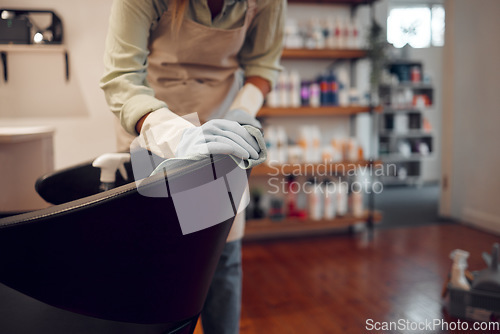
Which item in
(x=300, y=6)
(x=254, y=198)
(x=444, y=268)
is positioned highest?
(x=300, y=6)

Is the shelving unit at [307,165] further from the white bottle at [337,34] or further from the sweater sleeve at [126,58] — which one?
the sweater sleeve at [126,58]

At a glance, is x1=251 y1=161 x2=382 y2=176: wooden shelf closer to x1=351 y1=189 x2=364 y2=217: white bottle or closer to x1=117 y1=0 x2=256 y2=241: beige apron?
x1=351 y1=189 x2=364 y2=217: white bottle

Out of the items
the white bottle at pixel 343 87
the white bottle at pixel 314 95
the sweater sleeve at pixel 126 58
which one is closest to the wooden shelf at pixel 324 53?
the white bottle at pixel 343 87

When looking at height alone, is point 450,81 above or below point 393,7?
below

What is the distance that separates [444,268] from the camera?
2.28 metres

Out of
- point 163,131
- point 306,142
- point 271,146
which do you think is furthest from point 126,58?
point 306,142

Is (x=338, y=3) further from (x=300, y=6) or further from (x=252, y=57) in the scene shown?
(x=252, y=57)

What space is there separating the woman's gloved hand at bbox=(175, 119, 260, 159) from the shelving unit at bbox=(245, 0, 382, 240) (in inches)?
79.9

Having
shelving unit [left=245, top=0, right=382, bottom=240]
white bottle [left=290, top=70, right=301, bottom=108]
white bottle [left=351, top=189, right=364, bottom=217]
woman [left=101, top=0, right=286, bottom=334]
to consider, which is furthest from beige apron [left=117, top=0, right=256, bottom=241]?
white bottle [left=351, top=189, right=364, bottom=217]

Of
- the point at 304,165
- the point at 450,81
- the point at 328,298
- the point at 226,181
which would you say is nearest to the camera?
the point at 226,181

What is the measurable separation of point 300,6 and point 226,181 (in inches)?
106

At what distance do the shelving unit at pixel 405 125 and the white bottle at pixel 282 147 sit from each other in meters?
3.14

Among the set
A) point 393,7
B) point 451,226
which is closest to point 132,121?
point 451,226

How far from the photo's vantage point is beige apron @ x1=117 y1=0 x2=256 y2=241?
962 millimetres
